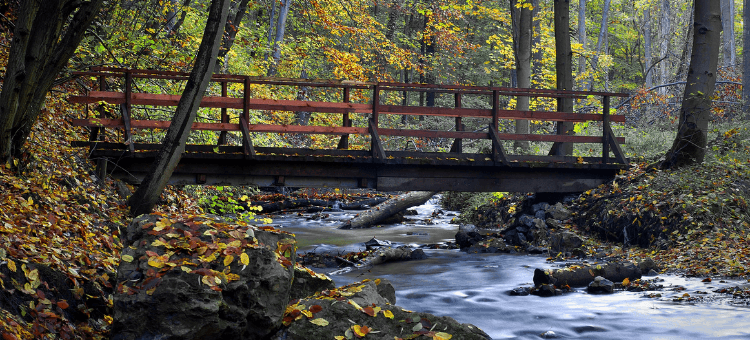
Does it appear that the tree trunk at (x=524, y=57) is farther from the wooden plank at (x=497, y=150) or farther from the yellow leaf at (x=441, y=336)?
the yellow leaf at (x=441, y=336)

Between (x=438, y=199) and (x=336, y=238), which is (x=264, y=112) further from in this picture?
(x=438, y=199)

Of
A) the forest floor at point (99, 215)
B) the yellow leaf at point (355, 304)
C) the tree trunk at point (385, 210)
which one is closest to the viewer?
the forest floor at point (99, 215)

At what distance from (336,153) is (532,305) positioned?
4915mm

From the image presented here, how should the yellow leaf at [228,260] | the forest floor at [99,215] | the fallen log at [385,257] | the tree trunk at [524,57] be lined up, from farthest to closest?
the tree trunk at [524,57], the fallen log at [385,257], the forest floor at [99,215], the yellow leaf at [228,260]

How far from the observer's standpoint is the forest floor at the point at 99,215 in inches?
176

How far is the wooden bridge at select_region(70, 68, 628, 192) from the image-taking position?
9.85 m

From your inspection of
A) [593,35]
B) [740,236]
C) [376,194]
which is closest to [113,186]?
[740,236]

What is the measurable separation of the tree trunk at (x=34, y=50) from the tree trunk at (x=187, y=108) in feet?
4.39

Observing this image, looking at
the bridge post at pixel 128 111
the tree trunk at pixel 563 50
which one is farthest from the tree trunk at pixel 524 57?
the bridge post at pixel 128 111

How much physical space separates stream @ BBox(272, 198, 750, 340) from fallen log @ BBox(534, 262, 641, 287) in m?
0.23

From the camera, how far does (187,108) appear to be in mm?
7512

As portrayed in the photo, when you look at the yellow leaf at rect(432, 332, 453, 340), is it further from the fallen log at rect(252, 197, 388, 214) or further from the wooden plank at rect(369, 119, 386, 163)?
the fallen log at rect(252, 197, 388, 214)

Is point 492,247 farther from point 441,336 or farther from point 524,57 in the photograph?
point 441,336

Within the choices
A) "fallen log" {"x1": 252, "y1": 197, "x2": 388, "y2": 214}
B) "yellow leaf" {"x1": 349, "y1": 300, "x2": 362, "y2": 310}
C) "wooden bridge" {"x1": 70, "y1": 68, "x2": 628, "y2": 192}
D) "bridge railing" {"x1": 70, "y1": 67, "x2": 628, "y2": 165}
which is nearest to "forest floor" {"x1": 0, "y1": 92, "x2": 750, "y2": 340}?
"wooden bridge" {"x1": 70, "y1": 68, "x2": 628, "y2": 192}
